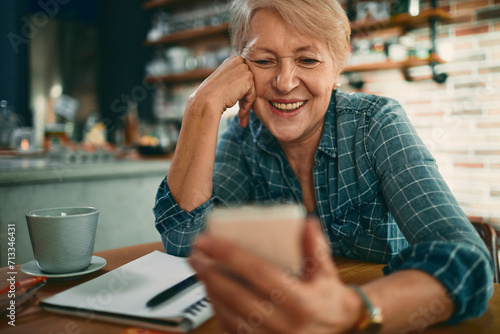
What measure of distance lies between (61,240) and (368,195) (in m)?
0.67

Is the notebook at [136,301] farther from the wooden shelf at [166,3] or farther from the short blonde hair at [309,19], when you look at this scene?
the wooden shelf at [166,3]

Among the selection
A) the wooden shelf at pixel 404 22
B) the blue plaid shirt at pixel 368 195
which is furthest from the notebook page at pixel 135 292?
the wooden shelf at pixel 404 22

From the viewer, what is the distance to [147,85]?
4172 mm

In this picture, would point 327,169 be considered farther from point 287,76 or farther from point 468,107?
point 468,107

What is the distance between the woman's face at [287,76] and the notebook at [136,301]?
50 centimetres

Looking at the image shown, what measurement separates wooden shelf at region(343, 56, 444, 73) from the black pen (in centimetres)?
205

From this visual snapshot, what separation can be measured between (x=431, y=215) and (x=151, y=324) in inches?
19.7

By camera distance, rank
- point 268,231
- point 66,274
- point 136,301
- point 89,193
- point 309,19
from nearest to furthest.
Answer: point 268,231 → point 136,301 → point 66,274 → point 309,19 → point 89,193

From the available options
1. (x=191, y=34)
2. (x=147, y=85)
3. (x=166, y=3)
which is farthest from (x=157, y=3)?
(x=147, y=85)

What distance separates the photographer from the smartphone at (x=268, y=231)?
0.38 meters

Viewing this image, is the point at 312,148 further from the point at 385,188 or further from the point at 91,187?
the point at 91,187

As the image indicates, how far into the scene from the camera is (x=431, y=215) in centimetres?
72

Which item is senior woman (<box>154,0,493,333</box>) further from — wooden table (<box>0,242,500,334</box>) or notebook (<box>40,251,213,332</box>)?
notebook (<box>40,251,213,332</box>)

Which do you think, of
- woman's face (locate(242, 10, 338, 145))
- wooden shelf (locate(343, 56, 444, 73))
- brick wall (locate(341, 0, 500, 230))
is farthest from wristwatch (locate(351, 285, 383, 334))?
wooden shelf (locate(343, 56, 444, 73))
